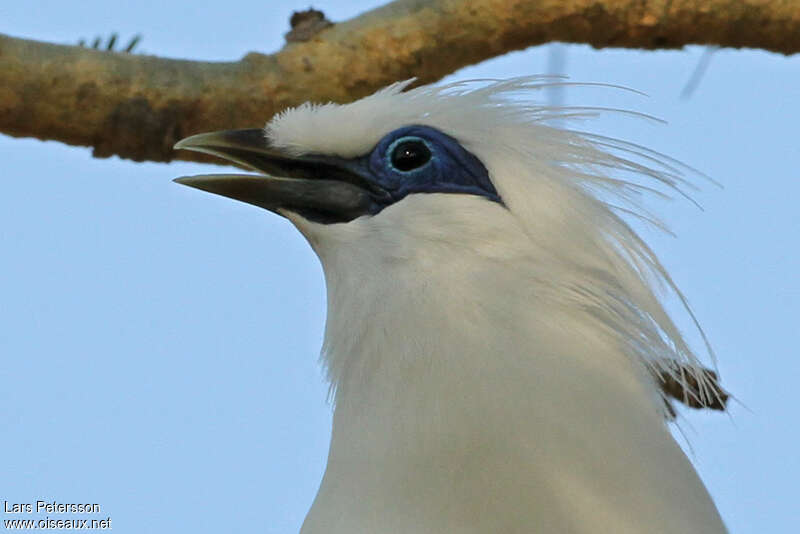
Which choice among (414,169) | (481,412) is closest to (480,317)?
(481,412)

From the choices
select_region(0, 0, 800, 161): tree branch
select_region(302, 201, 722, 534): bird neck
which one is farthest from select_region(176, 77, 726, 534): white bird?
select_region(0, 0, 800, 161): tree branch

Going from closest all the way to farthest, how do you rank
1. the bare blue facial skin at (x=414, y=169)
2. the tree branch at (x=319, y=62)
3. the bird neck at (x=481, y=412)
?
the bird neck at (x=481, y=412), the bare blue facial skin at (x=414, y=169), the tree branch at (x=319, y=62)

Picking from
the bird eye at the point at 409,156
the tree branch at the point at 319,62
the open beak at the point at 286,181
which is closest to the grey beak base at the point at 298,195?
the open beak at the point at 286,181

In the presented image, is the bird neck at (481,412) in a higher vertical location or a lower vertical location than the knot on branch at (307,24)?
lower

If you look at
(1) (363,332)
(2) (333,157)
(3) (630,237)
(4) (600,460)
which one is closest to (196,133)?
(2) (333,157)

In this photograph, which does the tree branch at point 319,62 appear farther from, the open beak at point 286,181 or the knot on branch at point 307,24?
the open beak at point 286,181

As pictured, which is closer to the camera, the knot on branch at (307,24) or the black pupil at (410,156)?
the black pupil at (410,156)

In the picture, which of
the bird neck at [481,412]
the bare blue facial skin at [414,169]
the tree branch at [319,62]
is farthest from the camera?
the tree branch at [319,62]

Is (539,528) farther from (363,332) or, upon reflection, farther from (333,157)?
(333,157)

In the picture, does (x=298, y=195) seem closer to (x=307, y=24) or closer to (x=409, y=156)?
(x=409, y=156)
